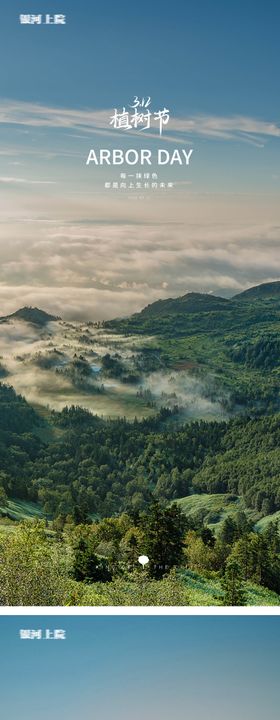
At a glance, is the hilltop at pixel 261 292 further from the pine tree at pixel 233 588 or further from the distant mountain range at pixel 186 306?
the pine tree at pixel 233 588

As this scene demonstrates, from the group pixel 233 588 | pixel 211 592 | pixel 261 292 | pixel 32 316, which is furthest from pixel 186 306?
pixel 233 588

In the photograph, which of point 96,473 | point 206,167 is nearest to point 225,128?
point 206,167

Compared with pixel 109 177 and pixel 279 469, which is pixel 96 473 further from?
pixel 109 177

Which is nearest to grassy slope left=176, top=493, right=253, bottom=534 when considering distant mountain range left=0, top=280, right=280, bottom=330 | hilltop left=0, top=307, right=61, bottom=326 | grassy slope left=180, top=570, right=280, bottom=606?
distant mountain range left=0, top=280, right=280, bottom=330

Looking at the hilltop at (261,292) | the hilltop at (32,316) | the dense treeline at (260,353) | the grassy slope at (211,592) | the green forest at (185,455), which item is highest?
the hilltop at (261,292)

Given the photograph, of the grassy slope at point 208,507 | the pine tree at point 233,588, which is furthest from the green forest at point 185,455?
the pine tree at point 233,588

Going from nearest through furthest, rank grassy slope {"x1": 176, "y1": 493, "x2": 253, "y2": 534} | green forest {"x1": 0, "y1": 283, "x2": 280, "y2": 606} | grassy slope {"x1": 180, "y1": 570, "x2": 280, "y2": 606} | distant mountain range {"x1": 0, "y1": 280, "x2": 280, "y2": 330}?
grassy slope {"x1": 180, "y1": 570, "x2": 280, "y2": 606}, distant mountain range {"x1": 0, "y1": 280, "x2": 280, "y2": 330}, green forest {"x1": 0, "y1": 283, "x2": 280, "y2": 606}, grassy slope {"x1": 176, "y1": 493, "x2": 253, "y2": 534}

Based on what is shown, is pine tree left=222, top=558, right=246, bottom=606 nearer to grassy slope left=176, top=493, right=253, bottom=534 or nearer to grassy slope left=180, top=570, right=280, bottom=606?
grassy slope left=180, top=570, right=280, bottom=606

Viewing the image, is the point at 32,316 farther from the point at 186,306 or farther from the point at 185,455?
the point at 185,455
